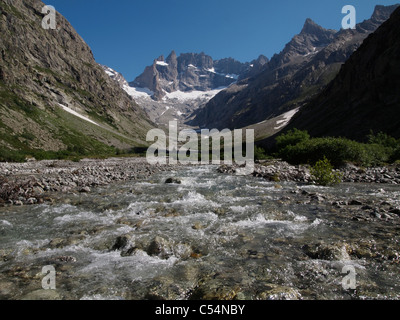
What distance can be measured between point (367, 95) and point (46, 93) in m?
154

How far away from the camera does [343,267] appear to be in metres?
6.30

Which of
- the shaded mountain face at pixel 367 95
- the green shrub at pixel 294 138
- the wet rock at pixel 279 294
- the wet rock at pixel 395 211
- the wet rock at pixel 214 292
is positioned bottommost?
the wet rock at pixel 214 292

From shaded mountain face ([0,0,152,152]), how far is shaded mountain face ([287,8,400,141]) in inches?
3839

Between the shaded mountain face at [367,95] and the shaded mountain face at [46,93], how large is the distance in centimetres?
9751

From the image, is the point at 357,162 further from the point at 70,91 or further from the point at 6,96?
the point at 70,91

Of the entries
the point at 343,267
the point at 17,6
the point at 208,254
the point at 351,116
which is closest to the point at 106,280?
the point at 208,254

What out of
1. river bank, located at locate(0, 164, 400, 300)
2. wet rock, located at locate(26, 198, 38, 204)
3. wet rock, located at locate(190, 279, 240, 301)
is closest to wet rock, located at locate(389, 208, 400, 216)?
river bank, located at locate(0, 164, 400, 300)

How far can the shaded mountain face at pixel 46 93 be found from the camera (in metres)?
82.6

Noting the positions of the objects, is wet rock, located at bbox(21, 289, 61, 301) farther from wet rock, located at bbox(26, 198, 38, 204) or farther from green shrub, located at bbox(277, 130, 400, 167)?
green shrub, located at bbox(277, 130, 400, 167)

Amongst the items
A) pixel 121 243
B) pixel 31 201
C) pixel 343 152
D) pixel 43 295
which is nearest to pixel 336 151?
pixel 343 152

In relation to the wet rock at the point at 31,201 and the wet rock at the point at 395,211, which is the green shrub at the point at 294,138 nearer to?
the wet rock at the point at 395,211

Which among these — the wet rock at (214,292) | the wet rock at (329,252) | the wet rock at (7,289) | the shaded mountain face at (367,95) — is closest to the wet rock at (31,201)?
the wet rock at (7,289)

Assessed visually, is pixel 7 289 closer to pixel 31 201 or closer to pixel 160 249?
Result: pixel 160 249

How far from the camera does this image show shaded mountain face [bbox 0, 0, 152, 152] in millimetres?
82562
